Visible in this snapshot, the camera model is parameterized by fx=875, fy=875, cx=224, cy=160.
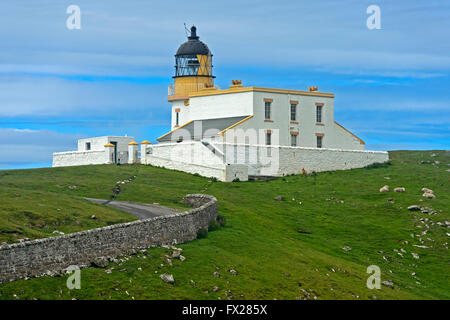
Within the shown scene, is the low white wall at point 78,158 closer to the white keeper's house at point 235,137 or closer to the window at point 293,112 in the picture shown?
the white keeper's house at point 235,137

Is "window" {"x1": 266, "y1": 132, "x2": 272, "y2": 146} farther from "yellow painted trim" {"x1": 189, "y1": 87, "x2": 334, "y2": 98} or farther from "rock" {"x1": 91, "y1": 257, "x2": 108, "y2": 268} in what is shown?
"rock" {"x1": 91, "y1": 257, "x2": 108, "y2": 268}

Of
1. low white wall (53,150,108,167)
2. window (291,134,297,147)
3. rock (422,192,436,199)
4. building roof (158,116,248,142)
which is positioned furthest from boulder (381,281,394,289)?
low white wall (53,150,108,167)

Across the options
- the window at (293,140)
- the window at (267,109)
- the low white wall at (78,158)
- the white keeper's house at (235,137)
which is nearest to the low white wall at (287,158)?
the white keeper's house at (235,137)

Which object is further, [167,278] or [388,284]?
[388,284]

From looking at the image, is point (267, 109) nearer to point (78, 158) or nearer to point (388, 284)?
point (78, 158)

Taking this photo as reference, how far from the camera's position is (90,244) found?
32.9 m

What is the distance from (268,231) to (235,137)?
24068mm

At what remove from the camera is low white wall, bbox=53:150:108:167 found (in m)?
73.9

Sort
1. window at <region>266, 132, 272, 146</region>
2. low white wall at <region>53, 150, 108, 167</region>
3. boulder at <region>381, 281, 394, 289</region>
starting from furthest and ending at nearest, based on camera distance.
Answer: window at <region>266, 132, 272, 146</region>, low white wall at <region>53, 150, 108, 167</region>, boulder at <region>381, 281, 394, 289</region>

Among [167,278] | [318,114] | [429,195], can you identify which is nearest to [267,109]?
[318,114]

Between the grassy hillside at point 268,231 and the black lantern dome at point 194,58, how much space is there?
1481 centimetres

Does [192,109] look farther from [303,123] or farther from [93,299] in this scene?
[93,299]

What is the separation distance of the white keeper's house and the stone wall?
87.0ft
